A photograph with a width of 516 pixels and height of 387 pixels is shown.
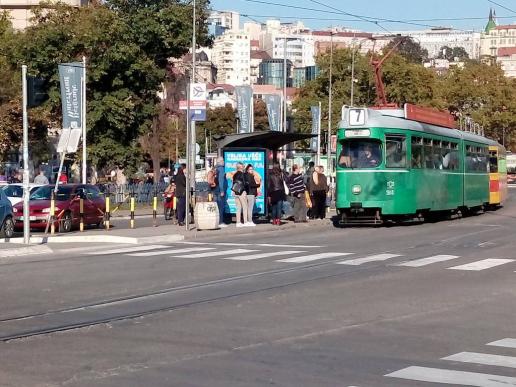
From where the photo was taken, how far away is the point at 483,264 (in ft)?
66.8

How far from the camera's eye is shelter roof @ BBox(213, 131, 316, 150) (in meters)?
32.5

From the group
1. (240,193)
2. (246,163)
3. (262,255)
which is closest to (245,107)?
(246,163)

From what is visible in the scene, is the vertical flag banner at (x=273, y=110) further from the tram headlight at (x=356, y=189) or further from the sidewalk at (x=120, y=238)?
the tram headlight at (x=356, y=189)

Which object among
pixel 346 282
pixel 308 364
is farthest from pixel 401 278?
pixel 308 364

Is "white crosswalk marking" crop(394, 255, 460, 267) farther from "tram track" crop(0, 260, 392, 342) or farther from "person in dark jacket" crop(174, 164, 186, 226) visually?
"person in dark jacket" crop(174, 164, 186, 226)

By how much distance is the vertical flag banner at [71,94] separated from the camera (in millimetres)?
43031

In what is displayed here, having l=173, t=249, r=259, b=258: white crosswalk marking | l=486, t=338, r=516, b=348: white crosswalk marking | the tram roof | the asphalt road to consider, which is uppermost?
the tram roof

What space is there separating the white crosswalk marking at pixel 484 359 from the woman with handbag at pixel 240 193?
797 inches

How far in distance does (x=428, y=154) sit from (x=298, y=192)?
4620mm

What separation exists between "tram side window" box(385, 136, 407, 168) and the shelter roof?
251cm

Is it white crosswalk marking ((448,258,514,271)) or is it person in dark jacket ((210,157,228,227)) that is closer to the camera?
white crosswalk marking ((448,258,514,271))

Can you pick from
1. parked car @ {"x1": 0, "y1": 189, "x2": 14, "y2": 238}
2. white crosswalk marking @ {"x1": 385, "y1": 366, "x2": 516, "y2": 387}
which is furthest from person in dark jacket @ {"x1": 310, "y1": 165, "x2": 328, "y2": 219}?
white crosswalk marking @ {"x1": 385, "y1": 366, "x2": 516, "y2": 387}

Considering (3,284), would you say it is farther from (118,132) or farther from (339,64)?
(339,64)

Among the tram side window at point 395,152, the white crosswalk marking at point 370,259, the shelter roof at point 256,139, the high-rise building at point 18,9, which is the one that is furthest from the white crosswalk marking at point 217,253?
the high-rise building at point 18,9
